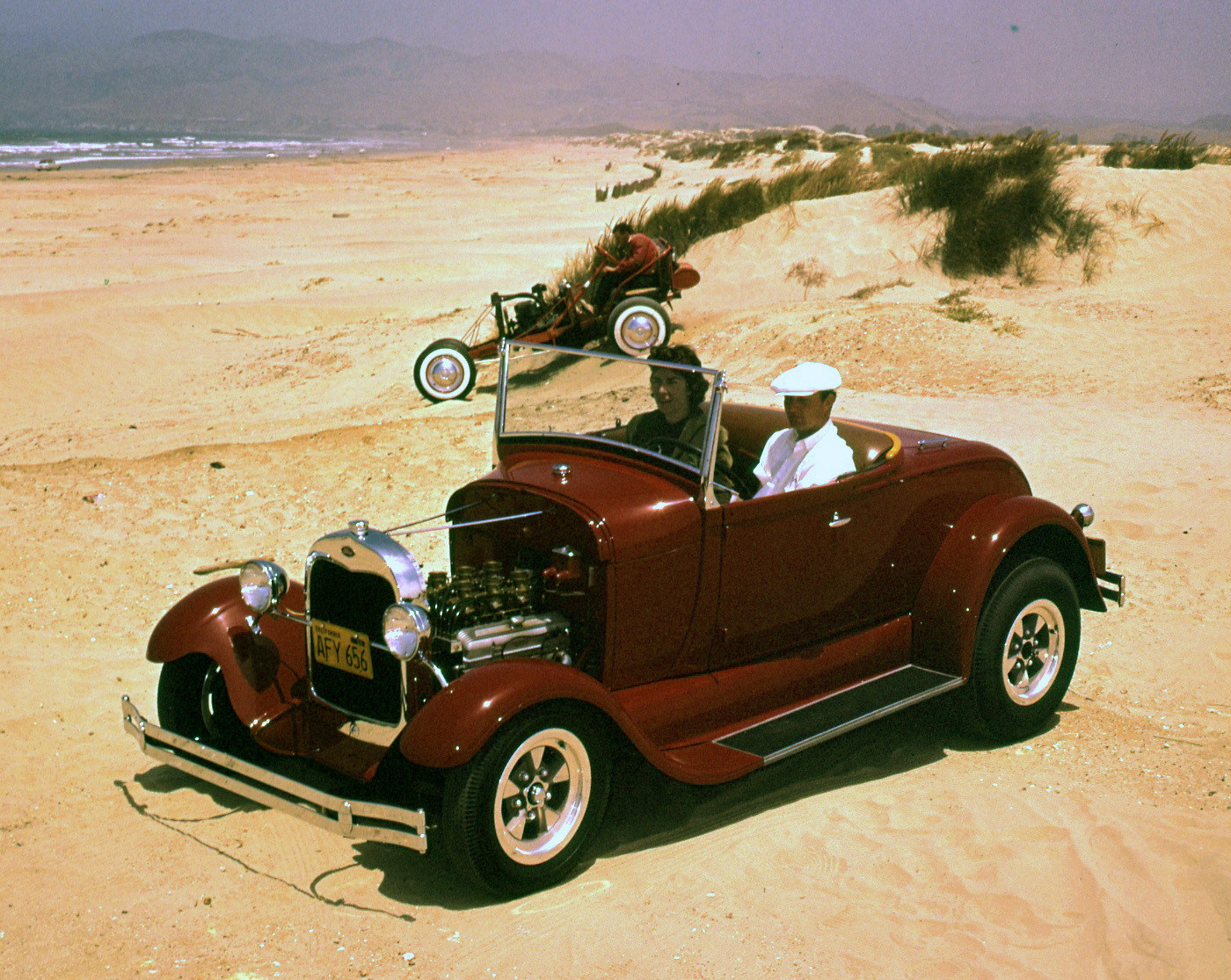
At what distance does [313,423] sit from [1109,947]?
8.97 m

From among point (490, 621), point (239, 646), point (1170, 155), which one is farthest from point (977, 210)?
point (239, 646)

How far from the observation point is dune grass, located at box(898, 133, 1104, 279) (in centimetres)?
1519

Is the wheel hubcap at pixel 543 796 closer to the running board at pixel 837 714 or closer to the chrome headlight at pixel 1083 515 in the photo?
the running board at pixel 837 714

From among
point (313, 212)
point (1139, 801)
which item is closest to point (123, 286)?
point (313, 212)

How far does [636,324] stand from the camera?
38.9 feet

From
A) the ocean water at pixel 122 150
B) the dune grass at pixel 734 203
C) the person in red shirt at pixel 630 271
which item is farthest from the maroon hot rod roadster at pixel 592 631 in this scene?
the ocean water at pixel 122 150

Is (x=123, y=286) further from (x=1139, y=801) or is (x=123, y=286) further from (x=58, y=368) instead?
(x=1139, y=801)

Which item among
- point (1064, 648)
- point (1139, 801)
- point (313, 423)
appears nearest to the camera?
point (1139, 801)

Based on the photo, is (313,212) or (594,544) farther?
(313,212)

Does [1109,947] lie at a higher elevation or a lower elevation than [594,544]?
lower

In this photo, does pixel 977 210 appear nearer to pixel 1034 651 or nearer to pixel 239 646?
pixel 1034 651

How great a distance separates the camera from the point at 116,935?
3.71 meters

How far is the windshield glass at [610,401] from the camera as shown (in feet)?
14.6

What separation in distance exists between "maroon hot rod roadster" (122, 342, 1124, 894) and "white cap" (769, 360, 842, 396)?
1.08 feet
